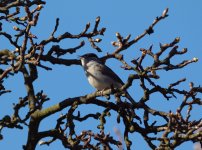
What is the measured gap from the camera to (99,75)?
41.9 feet

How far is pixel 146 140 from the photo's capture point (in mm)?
8703

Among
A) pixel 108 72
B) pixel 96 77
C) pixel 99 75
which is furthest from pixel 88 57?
pixel 96 77

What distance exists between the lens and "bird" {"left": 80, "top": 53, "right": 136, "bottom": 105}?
12516 millimetres

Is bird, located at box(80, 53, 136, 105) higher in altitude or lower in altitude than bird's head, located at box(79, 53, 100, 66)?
lower

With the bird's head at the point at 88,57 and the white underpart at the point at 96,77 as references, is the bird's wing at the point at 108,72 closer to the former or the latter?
the white underpart at the point at 96,77

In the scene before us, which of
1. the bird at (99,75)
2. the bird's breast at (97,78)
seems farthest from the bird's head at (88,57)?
the bird's breast at (97,78)

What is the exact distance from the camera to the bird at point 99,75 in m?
12.5

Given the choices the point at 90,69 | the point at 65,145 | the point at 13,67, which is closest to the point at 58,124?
the point at 65,145

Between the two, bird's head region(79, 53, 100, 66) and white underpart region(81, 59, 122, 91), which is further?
A: bird's head region(79, 53, 100, 66)

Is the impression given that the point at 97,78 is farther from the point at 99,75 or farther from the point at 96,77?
the point at 99,75

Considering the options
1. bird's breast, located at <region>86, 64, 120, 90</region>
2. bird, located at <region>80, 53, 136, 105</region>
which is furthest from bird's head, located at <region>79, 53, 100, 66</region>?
bird's breast, located at <region>86, 64, 120, 90</region>

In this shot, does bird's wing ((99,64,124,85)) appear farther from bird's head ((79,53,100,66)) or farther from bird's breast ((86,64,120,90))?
bird's head ((79,53,100,66))

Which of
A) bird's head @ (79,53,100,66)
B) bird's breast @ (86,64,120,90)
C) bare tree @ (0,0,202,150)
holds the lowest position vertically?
bare tree @ (0,0,202,150)

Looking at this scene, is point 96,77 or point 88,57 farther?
point 88,57
